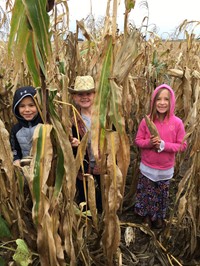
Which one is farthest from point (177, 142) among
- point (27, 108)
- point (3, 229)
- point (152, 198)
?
point (3, 229)

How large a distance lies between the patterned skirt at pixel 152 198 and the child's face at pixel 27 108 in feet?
2.77

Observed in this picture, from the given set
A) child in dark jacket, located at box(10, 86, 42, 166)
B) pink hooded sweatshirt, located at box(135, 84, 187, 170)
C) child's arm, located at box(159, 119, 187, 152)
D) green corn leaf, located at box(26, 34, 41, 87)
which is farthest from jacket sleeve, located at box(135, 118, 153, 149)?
green corn leaf, located at box(26, 34, 41, 87)

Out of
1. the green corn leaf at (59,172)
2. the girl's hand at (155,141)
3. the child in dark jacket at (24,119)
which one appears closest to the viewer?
the green corn leaf at (59,172)

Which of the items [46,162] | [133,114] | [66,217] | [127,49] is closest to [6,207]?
[66,217]

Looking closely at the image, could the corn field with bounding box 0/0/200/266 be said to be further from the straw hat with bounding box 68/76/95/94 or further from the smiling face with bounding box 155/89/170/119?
the straw hat with bounding box 68/76/95/94

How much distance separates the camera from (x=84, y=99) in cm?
187

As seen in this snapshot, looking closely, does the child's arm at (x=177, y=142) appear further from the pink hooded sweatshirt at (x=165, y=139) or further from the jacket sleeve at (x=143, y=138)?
the jacket sleeve at (x=143, y=138)

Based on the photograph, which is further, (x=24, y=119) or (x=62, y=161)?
(x=24, y=119)

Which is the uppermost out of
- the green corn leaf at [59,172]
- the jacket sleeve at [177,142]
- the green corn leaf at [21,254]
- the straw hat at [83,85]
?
the straw hat at [83,85]

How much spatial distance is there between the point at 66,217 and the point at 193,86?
1824 millimetres

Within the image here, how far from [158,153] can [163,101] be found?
32cm

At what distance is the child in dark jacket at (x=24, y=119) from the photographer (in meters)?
1.63

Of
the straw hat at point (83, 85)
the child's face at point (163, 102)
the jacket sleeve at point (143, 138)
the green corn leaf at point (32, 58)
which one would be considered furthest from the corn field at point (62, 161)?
the straw hat at point (83, 85)

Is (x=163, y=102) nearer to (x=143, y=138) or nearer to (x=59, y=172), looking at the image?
(x=143, y=138)
